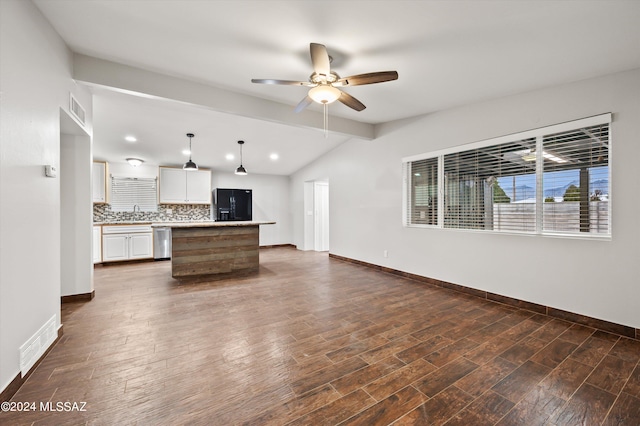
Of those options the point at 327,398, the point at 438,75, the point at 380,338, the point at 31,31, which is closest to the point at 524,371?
the point at 380,338

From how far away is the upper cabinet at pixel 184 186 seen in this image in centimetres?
673

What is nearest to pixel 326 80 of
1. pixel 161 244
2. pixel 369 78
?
pixel 369 78

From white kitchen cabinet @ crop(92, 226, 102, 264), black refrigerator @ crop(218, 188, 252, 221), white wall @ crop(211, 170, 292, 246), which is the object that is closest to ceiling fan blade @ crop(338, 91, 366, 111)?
black refrigerator @ crop(218, 188, 252, 221)

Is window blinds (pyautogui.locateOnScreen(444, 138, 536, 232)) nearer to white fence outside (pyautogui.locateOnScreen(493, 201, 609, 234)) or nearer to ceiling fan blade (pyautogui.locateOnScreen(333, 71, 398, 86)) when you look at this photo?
white fence outside (pyautogui.locateOnScreen(493, 201, 609, 234))

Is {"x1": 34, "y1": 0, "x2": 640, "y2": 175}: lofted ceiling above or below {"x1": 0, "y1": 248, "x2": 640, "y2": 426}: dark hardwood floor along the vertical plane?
above

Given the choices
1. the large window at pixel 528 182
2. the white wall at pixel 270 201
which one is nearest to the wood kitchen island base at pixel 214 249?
the white wall at pixel 270 201

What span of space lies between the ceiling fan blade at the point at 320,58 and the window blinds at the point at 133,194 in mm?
5997

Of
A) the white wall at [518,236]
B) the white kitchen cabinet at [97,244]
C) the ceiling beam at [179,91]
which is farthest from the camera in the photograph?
the white kitchen cabinet at [97,244]

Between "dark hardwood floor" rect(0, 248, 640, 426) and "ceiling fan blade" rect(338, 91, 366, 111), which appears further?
"ceiling fan blade" rect(338, 91, 366, 111)

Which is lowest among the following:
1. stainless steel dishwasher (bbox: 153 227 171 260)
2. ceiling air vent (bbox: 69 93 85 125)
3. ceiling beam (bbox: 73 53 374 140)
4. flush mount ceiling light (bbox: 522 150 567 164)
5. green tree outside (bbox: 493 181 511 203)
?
stainless steel dishwasher (bbox: 153 227 171 260)

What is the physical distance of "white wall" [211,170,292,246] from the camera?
8133 mm

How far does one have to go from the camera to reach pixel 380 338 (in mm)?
2520

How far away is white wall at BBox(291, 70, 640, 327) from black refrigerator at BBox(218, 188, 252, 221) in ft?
10.8

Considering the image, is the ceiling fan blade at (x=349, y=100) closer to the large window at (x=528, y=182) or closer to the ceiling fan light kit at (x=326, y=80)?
the ceiling fan light kit at (x=326, y=80)
